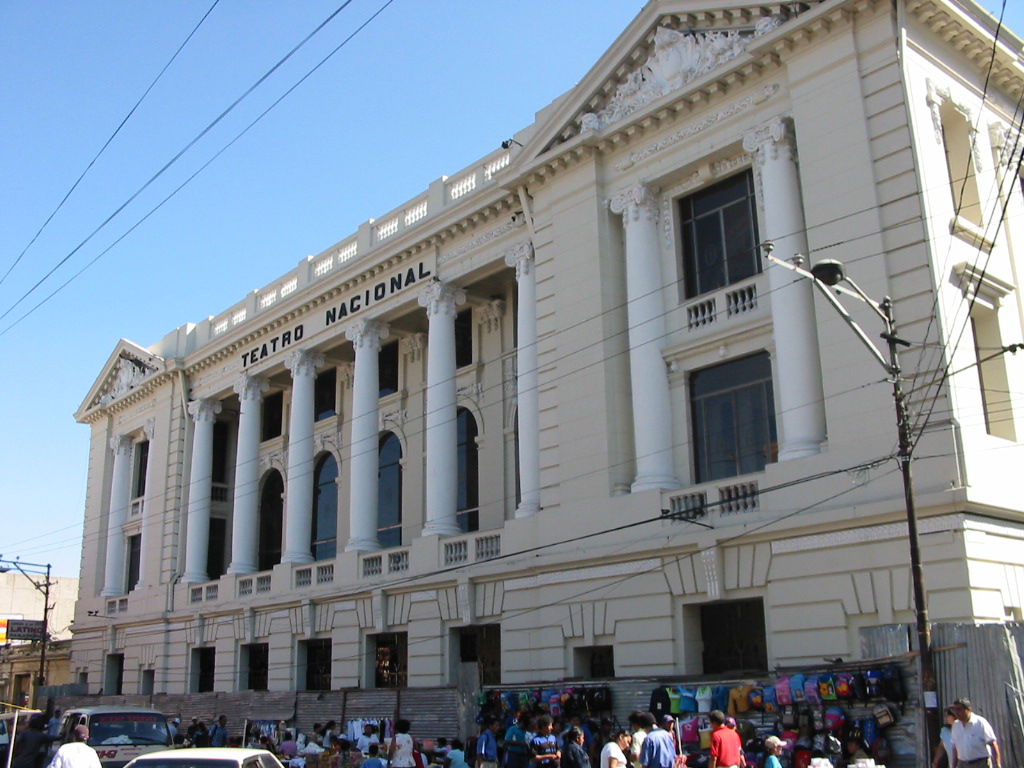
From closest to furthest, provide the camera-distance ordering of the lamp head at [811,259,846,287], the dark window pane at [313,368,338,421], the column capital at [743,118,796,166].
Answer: the lamp head at [811,259,846,287] → the column capital at [743,118,796,166] → the dark window pane at [313,368,338,421]

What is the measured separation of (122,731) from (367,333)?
16.0 metres

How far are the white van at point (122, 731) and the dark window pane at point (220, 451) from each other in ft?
74.4

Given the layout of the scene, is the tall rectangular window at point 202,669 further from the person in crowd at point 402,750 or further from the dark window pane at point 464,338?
the person in crowd at point 402,750

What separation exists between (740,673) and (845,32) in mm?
12724

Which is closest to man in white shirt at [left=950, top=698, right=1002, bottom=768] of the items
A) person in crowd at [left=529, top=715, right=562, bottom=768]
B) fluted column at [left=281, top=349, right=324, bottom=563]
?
person in crowd at [left=529, top=715, right=562, bottom=768]

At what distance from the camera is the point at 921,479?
18453mm

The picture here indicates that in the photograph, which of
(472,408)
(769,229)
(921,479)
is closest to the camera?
(921,479)

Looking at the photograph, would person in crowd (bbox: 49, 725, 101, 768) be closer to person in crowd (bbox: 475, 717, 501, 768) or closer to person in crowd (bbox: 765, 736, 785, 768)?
person in crowd (bbox: 475, 717, 501, 768)

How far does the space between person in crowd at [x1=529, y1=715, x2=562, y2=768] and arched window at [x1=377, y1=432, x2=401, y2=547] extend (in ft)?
59.8

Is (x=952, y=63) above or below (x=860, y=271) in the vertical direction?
above

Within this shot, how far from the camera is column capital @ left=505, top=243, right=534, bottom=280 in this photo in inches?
1104

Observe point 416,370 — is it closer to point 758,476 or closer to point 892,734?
point 758,476

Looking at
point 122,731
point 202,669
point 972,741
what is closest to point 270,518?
point 202,669

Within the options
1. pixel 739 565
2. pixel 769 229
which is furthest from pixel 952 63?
pixel 739 565
